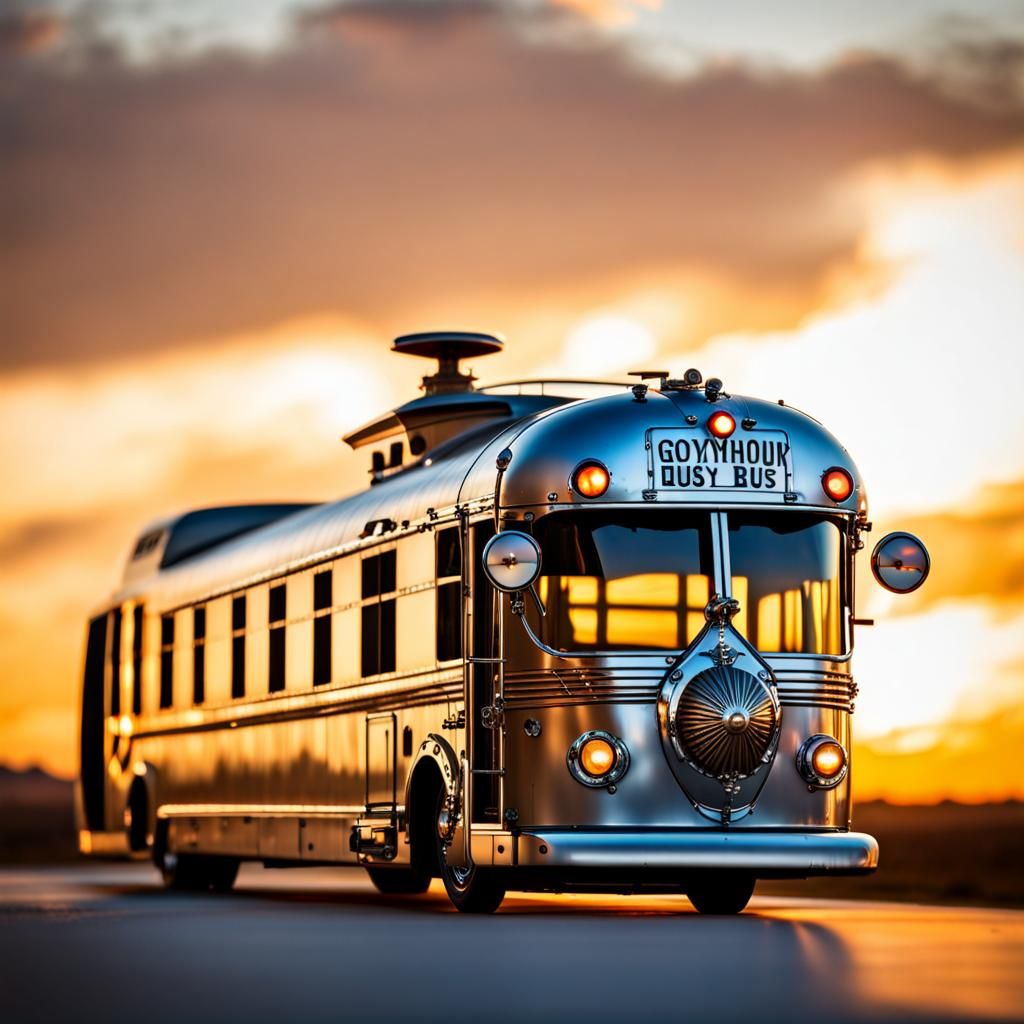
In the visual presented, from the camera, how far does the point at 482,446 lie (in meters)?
16.9

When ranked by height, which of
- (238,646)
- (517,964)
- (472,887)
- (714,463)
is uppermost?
(714,463)

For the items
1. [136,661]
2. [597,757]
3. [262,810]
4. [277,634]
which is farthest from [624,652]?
[136,661]

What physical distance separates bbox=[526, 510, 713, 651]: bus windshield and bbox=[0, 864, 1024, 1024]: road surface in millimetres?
1784

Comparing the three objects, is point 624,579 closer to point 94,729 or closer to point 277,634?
point 277,634

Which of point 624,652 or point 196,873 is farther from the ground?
point 624,652

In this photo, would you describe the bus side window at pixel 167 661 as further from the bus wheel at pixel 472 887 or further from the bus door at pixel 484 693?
the bus door at pixel 484 693

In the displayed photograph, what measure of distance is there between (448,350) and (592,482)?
1220 cm

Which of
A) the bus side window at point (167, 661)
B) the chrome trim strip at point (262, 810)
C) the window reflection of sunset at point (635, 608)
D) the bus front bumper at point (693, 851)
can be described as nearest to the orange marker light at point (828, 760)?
the bus front bumper at point (693, 851)

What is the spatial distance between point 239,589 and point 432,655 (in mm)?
5914

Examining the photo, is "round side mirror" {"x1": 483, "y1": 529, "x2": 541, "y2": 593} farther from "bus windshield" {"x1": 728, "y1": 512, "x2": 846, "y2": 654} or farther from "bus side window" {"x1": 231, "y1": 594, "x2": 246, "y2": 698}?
"bus side window" {"x1": 231, "y1": 594, "x2": 246, "y2": 698}

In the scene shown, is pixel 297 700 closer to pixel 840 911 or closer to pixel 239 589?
pixel 239 589

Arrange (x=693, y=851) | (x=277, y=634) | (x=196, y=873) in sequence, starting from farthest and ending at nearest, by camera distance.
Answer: (x=196, y=873)
(x=277, y=634)
(x=693, y=851)

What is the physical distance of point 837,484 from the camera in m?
16.0

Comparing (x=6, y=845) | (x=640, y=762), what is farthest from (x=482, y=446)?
(x=6, y=845)
